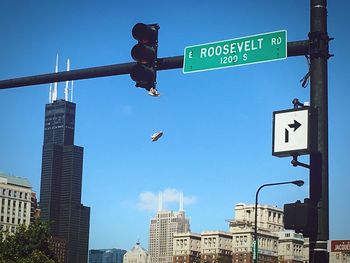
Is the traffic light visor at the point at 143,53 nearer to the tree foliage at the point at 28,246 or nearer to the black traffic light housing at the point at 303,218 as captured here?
the black traffic light housing at the point at 303,218

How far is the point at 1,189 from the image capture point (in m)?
189

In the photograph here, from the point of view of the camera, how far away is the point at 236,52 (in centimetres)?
1296

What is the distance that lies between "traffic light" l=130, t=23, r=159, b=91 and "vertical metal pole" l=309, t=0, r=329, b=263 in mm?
3254

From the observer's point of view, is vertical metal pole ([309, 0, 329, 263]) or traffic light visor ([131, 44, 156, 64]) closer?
vertical metal pole ([309, 0, 329, 263])

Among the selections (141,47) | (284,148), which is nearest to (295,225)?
(284,148)

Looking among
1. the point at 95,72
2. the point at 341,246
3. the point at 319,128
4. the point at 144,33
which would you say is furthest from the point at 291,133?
the point at 341,246

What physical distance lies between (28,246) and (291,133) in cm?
7058

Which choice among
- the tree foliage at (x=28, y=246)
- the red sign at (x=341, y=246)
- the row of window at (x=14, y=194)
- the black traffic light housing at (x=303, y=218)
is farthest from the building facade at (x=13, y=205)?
the black traffic light housing at (x=303, y=218)

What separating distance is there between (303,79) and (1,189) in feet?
608

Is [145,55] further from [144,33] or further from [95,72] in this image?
[95,72]

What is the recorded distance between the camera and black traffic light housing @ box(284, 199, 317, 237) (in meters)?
10.9

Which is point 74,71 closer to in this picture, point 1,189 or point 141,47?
point 141,47

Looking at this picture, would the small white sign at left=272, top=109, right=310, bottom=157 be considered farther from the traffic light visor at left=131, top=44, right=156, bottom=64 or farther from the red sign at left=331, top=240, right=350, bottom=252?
the red sign at left=331, top=240, right=350, bottom=252

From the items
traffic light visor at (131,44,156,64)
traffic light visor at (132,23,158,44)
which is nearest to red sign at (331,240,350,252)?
traffic light visor at (131,44,156,64)
